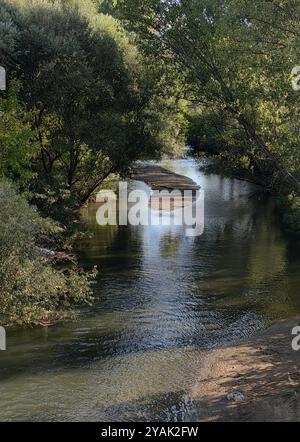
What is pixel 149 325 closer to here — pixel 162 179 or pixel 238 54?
pixel 238 54

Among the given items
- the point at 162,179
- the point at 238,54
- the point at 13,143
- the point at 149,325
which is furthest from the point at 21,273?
the point at 162,179

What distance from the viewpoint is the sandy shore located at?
1010cm

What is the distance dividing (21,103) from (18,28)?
3.16m

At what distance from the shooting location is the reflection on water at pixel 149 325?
11.1 metres

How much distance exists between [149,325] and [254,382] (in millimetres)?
4465

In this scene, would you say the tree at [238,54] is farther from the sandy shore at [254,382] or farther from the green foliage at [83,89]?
the sandy shore at [254,382]

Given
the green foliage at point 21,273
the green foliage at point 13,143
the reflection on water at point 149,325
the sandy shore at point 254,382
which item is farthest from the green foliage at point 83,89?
the sandy shore at point 254,382

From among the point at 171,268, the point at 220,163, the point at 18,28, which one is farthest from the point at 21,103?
the point at 220,163

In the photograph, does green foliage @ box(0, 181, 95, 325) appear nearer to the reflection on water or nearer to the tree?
the reflection on water

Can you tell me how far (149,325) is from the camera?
601 inches

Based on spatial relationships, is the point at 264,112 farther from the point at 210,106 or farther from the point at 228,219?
the point at 228,219

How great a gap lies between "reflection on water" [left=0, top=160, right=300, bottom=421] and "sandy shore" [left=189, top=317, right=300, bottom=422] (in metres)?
0.38

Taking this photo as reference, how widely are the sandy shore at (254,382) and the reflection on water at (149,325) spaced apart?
1.26ft

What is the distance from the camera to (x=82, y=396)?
36.8ft
